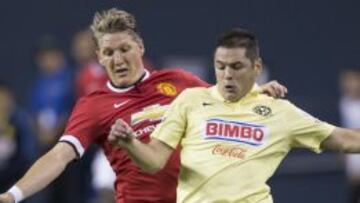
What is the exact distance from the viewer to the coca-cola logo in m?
8.02

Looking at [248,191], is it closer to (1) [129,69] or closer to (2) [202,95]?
(2) [202,95]

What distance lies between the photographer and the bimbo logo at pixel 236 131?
8062 mm

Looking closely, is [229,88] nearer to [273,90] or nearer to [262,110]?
[262,110]

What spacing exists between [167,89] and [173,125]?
3.20 feet

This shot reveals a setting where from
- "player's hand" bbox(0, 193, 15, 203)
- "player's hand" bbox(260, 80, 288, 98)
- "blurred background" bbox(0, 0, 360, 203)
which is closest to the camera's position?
"player's hand" bbox(0, 193, 15, 203)

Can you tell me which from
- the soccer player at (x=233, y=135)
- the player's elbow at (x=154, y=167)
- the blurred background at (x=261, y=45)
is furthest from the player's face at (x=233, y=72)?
the blurred background at (x=261, y=45)

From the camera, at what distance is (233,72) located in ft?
26.4

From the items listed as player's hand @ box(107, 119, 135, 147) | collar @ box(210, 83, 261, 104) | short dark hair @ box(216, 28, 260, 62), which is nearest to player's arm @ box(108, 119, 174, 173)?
player's hand @ box(107, 119, 135, 147)

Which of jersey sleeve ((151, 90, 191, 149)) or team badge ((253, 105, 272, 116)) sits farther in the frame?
team badge ((253, 105, 272, 116))

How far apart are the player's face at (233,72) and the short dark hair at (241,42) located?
23 millimetres

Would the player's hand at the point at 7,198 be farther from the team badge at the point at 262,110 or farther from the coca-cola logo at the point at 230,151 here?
the team badge at the point at 262,110

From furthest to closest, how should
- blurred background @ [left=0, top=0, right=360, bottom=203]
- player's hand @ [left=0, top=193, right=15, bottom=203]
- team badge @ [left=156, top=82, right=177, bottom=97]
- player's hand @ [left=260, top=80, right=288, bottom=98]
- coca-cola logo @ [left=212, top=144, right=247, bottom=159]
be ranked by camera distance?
blurred background @ [left=0, top=0, right=360, bottom=203]
team badge @ [left=156, top=82, right=177, bottom=97]
player's hand @ [left=260, top=80, right=288, bottom=98]
coca-cola logo @ [left=212, top=144, right=247, bottom=159]
player's hand @ [left=0, top=193, right=15, bottom=203]

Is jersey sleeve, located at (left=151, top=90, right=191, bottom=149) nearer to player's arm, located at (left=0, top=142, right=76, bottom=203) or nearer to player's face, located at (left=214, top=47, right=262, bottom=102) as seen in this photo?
player's face, located at (left=214, top=47, right=262, bottom=102)

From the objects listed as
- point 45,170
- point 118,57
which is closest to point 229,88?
point 118,57
